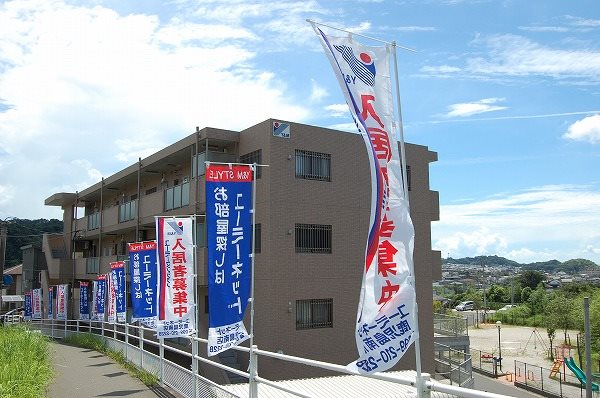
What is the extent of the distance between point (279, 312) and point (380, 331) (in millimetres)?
13271

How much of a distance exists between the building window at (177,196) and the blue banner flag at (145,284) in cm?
393

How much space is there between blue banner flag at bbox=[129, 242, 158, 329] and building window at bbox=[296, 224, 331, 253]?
4832 millimetres

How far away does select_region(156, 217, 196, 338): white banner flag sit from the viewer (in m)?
11.8

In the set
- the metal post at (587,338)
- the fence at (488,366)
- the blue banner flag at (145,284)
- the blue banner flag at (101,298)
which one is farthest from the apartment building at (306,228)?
the fence at (488,366)

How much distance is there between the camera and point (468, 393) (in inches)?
137

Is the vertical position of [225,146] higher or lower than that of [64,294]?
higher

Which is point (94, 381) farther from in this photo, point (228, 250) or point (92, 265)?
point (92, 265)

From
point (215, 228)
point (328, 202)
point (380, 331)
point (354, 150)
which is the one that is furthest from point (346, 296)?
point (380, 331)

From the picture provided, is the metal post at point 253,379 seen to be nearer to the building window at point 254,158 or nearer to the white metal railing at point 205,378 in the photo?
the white metal railing at point 205,378

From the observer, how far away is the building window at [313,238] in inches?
714

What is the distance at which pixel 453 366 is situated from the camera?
22.5 metres

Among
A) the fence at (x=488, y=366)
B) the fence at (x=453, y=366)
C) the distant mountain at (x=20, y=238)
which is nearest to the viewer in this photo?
the fence at (x=453, y=366)

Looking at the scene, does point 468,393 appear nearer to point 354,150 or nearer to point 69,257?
point 354,150

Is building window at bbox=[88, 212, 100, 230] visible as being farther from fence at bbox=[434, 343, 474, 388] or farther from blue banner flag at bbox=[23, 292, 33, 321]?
fence at bbox=[434, 343, 474, 388]
